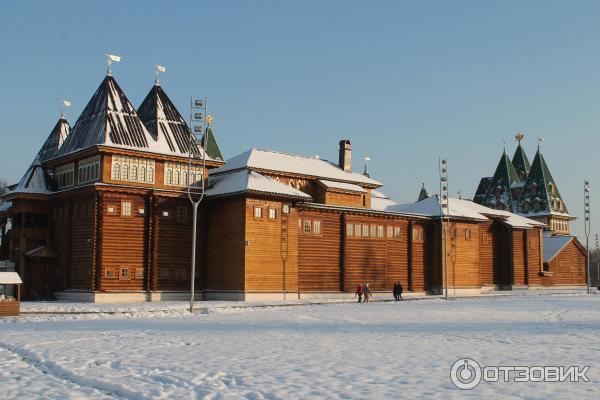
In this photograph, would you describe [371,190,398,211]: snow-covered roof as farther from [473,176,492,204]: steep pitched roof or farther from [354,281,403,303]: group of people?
[473,176,492,204]: steep pitched roof

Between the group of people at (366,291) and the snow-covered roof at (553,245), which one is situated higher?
the snow-covered roof at (553,245)

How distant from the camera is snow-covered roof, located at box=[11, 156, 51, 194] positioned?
4503 centimetres

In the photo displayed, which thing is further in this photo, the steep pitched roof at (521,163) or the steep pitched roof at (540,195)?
the steep pitched roof at (521,163)

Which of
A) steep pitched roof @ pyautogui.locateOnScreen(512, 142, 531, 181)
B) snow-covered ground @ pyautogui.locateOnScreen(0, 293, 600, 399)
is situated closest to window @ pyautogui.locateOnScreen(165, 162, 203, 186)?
snow-covered ground @ pyautogui.locateOnScreen(0, 293, 600, 399)

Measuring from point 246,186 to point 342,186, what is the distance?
12.7 m

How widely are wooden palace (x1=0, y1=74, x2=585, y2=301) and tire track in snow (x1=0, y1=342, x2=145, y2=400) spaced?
2459 cm

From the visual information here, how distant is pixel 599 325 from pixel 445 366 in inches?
523

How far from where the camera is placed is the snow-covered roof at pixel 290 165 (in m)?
50.2

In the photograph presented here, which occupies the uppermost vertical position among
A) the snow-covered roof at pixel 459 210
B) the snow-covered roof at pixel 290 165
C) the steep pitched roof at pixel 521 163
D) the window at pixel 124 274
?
the steep pitched roof at pixel 521 163

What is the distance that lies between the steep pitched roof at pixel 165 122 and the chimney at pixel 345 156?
15.5m

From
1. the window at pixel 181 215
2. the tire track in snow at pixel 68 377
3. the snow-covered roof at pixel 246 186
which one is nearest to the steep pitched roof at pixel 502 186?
the snow-covered roof at pixel 246 186

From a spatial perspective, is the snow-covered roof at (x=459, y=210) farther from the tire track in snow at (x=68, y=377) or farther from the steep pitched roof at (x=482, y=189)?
the tire track in snow at (x=68, y=377)

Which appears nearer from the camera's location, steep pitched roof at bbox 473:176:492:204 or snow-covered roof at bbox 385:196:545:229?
snow-covered roof at bbox 385:196:545:229

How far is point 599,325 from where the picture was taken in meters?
25.1
